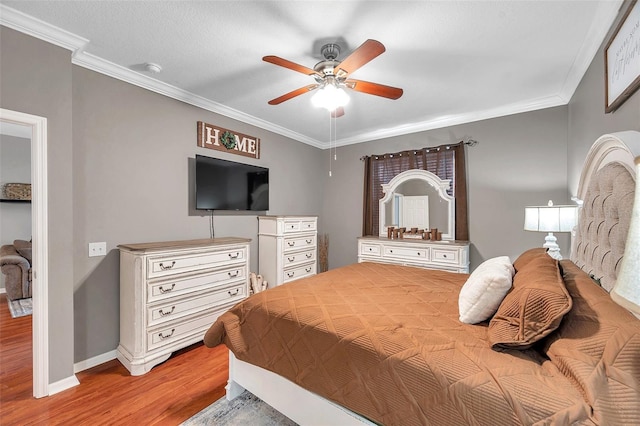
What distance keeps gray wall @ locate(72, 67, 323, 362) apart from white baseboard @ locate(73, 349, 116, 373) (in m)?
0.04

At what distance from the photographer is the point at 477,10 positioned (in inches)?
67.8

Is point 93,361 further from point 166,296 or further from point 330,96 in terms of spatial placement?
point 330,96

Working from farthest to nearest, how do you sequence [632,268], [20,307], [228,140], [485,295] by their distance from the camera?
[20,307] → [228,140] → [485,295] → [632,268]

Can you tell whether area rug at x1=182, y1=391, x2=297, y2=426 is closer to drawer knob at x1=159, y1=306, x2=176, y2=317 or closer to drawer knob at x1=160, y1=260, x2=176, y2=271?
drawer knob at x1=159, y1=306, x2=176, y2=317

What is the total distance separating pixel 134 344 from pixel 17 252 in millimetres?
3501

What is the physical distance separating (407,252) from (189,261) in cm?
267

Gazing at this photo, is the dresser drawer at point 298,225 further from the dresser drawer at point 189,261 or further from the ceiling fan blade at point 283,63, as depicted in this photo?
the ceiling fan blade at point 283,63

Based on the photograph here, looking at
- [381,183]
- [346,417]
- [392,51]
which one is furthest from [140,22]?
[381,183]

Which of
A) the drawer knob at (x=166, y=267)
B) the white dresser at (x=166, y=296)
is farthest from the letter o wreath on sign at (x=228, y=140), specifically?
the drawer knob at (x=166, y=267)

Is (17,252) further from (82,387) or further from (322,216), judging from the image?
(322,216)

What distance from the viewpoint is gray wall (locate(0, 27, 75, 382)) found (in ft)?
6.03

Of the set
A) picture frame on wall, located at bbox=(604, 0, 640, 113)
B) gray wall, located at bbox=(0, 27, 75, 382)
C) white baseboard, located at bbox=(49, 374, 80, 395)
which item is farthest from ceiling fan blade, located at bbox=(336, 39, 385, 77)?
white baseboard, located at bbox=(49, 374, 80, 395)

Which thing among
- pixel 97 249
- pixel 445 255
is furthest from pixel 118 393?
pixel 445 255

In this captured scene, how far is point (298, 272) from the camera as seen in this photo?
391cm
